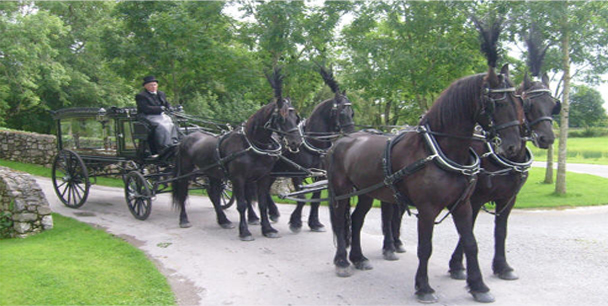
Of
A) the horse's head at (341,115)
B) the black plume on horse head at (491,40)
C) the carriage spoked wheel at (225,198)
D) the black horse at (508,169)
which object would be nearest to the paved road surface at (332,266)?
the black horse at (508,169)

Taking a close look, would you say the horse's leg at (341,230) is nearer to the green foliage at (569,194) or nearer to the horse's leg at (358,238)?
the horse's leg at (358,238)

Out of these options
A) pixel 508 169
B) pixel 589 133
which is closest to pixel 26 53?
pixel 508 169

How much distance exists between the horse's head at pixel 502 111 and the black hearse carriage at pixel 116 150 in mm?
5941

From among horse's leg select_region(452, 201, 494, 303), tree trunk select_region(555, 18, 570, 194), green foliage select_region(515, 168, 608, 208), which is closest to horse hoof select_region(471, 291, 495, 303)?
horse's leg select_region(452, 201, 494, 303)

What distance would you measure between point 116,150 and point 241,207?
4.03 metres

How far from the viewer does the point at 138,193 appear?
9.34 metres

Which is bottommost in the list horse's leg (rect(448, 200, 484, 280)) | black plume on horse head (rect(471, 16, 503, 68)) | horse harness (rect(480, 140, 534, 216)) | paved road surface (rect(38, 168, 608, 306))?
paved road surface (rect(38, 168, 608, 306))

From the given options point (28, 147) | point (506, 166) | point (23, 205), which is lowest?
point (23, 205)

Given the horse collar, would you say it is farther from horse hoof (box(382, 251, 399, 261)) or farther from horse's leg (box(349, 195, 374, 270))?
horse hoof (box(382, 251, 399, 261))

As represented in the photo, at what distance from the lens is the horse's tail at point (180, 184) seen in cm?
934

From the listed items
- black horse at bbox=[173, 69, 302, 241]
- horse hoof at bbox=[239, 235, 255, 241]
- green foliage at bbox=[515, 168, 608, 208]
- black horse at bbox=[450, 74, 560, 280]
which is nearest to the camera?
black horse at bbox=[450, 74, 560, 280]

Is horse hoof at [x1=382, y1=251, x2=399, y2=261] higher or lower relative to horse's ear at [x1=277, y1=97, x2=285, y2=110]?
lower

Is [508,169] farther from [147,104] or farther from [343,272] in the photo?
[147,104]

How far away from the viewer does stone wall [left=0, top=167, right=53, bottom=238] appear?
7848 millimetres
